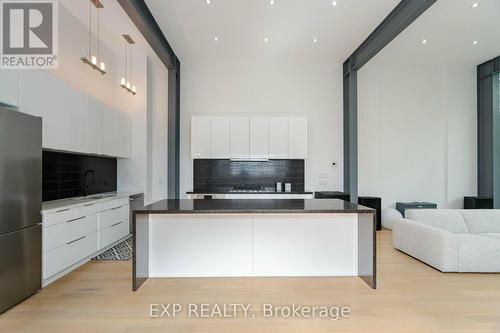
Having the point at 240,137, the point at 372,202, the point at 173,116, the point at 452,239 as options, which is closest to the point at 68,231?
the point at 173,116

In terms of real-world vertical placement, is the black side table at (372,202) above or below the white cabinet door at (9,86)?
below

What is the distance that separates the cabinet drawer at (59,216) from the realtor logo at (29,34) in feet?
5.27

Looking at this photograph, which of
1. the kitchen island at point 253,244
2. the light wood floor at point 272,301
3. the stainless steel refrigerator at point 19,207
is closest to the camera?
the light wood floor at point 272,301

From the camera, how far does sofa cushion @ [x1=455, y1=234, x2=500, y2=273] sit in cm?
336

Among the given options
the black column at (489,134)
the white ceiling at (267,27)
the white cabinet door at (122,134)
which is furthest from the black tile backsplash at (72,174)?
the black column at (489,134)

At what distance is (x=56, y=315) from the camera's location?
2.37 m

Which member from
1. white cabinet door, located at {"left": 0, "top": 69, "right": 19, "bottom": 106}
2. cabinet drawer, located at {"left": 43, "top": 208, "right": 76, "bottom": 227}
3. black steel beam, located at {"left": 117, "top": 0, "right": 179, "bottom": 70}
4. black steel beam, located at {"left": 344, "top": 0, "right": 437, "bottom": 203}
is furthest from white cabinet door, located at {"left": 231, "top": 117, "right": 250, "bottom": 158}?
white cabinet door, located at {"left": 0, "top": 69, "right": 19, "bottom": 106}

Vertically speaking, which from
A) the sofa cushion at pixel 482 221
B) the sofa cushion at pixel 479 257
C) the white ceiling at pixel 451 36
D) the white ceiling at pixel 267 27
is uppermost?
the white ceiling at pixel 451 36

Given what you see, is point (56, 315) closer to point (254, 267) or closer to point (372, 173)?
point (254, 267)

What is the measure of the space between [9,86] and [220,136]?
3.28 metres

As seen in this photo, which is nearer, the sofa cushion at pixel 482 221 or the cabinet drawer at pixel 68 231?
the cabinet drawer at pixel 68 231

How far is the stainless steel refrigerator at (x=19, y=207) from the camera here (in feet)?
7.79

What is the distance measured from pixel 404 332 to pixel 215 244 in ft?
6.27

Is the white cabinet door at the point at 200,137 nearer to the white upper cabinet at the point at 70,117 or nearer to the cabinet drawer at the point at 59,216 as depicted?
the white upper cabinet at the point at 70,117
